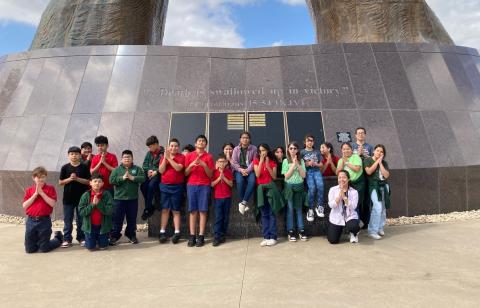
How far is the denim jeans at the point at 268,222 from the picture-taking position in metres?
4.92

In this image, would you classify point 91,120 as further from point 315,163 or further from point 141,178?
point 315,163

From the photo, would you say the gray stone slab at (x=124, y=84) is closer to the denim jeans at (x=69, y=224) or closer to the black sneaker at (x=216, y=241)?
the denim jeans at (x=69, y=224)

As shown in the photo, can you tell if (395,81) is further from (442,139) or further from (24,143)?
(24,143)

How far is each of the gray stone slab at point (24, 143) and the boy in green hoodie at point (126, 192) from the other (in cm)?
297

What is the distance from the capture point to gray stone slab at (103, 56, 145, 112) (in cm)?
729

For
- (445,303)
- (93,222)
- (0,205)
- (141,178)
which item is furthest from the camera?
(0,205)

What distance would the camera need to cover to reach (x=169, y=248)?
4.76 m

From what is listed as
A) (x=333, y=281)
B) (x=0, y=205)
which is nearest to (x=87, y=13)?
(x=0, y=205)

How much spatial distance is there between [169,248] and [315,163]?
2.42 m

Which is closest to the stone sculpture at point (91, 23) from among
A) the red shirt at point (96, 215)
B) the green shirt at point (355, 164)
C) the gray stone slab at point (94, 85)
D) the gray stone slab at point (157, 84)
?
the gray stone slab at point (94, 85)

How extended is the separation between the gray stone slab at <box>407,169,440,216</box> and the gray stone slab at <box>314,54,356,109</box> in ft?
6.16

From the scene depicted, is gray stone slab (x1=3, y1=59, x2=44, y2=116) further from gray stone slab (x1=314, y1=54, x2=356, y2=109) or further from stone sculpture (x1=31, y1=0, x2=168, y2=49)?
gray stone slab (x1=314, y1=54, x2=356, y2=109)

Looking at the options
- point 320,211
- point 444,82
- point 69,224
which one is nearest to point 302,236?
point 320,211

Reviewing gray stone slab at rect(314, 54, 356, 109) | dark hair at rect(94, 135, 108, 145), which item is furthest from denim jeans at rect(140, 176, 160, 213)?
gray stone slab at rect(314, 54, 356, 109)
